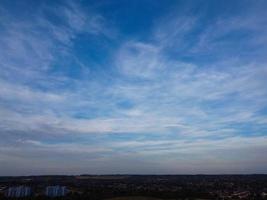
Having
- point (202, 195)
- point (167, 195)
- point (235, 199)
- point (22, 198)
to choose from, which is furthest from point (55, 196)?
point (235, 199)

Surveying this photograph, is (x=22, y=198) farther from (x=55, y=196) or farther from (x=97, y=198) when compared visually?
(x=97, y=198)

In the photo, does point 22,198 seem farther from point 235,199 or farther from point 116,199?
point 235,199

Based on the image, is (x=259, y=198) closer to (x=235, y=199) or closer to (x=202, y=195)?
(x=235, y=199)

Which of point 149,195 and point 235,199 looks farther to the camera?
point 149,195

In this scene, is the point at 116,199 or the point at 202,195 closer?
the point at 116,199

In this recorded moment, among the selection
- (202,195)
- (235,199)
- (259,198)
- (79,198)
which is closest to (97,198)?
(79,198)

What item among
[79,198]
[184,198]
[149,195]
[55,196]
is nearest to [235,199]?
[184,198]
